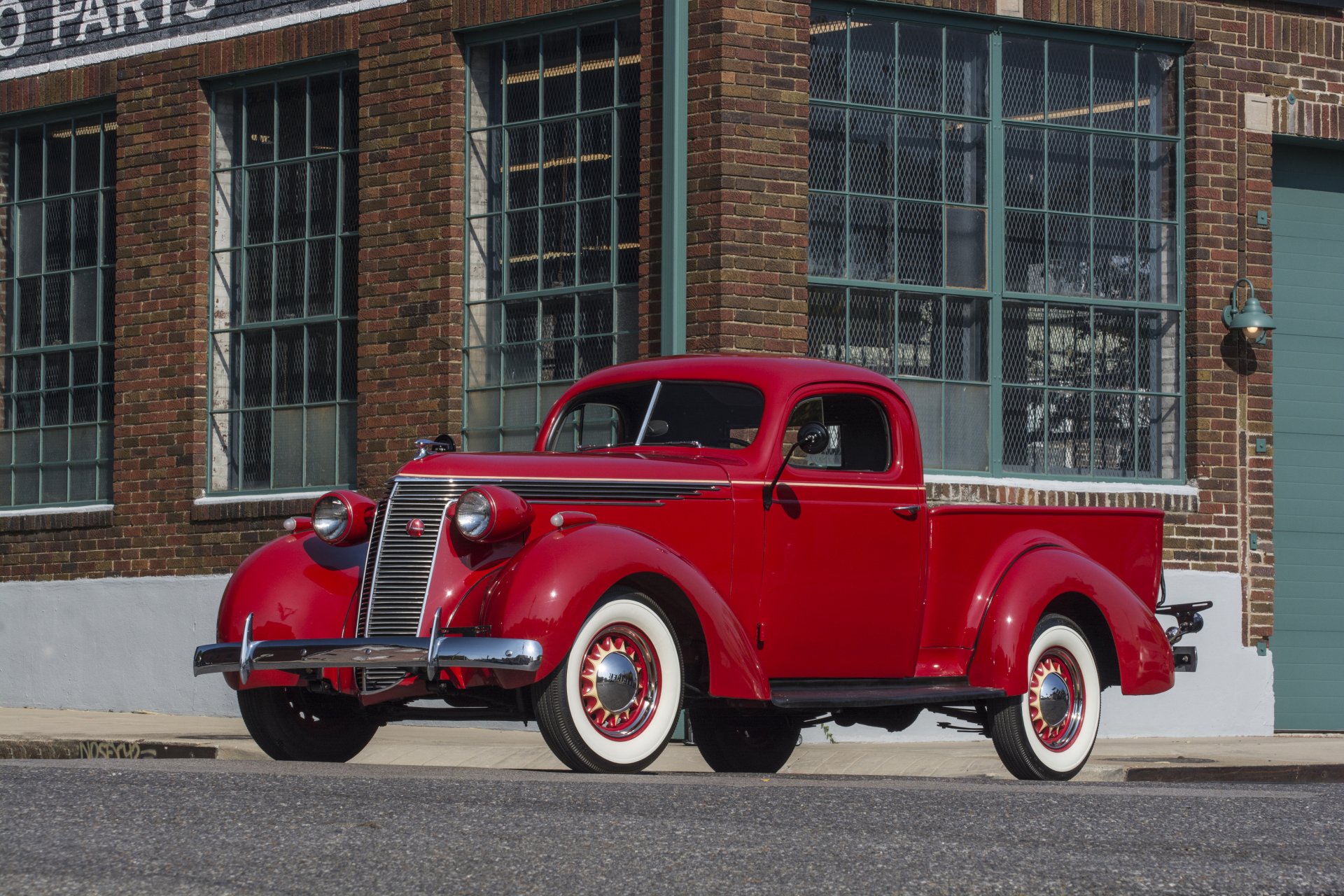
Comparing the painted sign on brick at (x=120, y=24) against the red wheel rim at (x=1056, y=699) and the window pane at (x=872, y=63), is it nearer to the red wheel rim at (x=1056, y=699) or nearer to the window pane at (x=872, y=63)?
the window pane at (x=872, y=63)

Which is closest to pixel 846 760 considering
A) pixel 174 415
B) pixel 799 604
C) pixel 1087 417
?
A: pixel 799 604

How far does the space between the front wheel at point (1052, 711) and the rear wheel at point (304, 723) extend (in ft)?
9.66

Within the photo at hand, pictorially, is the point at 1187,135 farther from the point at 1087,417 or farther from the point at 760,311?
the point at 760,311

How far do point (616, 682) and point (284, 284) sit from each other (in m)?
7.85

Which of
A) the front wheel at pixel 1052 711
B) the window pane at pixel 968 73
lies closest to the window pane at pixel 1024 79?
the window pane at pixel 968 73

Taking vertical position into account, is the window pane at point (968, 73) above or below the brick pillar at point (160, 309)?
above

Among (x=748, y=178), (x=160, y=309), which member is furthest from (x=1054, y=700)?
(x=160, y=309)

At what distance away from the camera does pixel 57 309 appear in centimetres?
1558

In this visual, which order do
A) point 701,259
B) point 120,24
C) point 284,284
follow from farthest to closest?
1. point 120,24
2. point 284,284
3. point 701,259

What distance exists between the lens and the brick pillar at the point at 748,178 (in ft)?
39.9

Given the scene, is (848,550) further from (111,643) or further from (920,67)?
(111,643)

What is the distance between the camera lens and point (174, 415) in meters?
14.5

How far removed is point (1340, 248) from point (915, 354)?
3.96 m

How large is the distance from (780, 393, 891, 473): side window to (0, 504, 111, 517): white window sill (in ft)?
25.7
